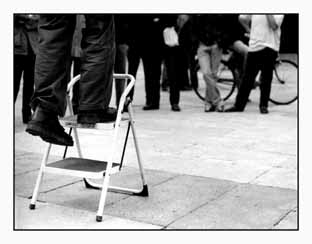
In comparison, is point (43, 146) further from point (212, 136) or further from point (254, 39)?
point (254, 39)

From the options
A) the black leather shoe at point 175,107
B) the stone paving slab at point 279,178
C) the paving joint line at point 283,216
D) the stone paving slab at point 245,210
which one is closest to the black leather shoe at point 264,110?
the black leather shoe at point 175,107

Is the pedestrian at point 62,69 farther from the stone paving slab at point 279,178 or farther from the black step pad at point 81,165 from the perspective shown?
the stone paving slab at point 279,178

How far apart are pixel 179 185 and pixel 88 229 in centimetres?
125

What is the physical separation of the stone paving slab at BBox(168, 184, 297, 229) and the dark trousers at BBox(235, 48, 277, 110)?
416cm

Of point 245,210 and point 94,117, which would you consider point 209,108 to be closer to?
point 245,210

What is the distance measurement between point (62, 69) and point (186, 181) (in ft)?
5.28

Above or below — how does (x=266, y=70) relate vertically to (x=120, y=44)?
below

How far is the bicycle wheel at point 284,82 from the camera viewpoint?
9.81 m

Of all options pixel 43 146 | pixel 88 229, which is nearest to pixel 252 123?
pixel 43 146

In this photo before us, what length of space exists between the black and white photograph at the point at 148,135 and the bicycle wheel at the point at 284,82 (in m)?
0.07

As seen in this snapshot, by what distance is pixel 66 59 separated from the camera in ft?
13.1

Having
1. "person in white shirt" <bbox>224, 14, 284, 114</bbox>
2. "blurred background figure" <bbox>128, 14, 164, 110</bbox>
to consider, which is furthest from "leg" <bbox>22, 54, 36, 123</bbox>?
"person in white shirt" <bbox>224, 14, 284, 114</bbox>

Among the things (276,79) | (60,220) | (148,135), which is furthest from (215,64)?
(60,220)

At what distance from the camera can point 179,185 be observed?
4.90 meters
